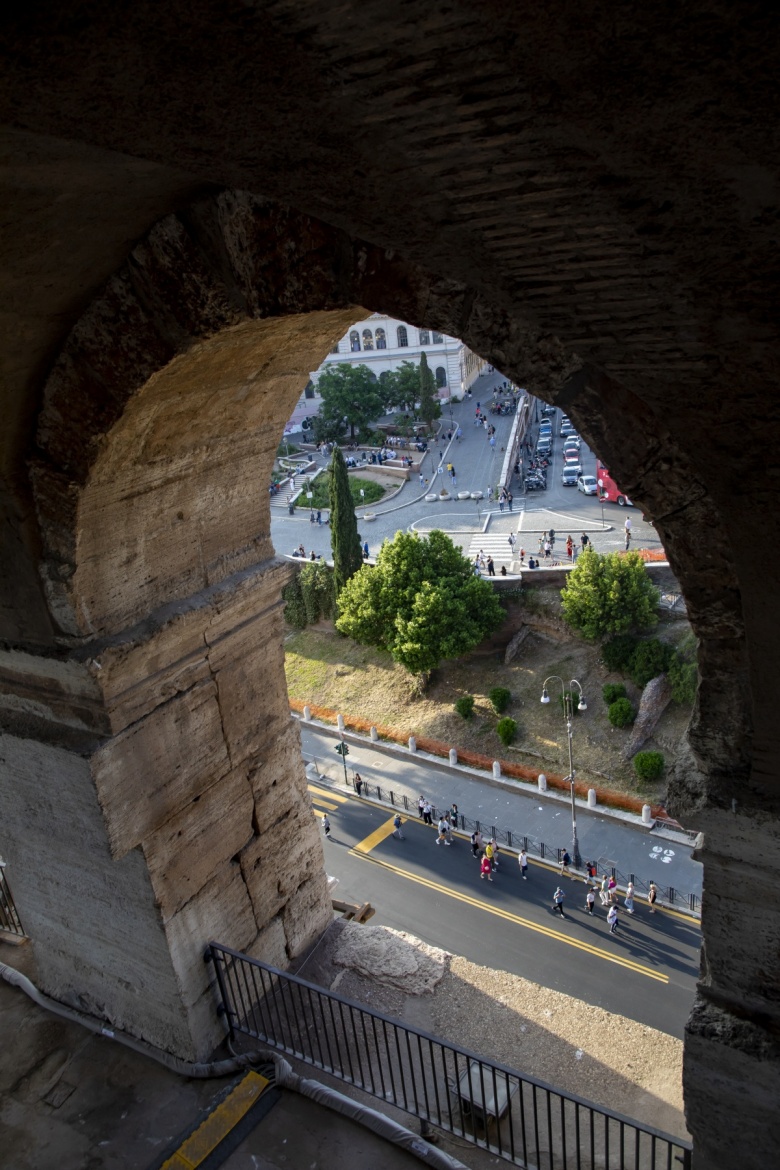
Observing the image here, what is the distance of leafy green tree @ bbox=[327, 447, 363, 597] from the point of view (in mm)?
22156

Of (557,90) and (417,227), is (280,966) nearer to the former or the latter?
(417,227)

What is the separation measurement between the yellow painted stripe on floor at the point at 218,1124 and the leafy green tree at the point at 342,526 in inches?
707

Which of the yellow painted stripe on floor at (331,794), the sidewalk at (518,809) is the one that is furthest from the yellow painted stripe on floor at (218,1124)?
the yellow painted stripe on floor at (331,794)

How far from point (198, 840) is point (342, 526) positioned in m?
17.9

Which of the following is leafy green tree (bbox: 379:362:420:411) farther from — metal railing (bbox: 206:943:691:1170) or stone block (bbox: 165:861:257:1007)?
metal railing (bbox: 206:943:691:1170)

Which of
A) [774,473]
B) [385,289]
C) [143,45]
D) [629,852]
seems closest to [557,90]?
[143,45]

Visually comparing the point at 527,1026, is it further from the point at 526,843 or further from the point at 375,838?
A: the point at 375,838

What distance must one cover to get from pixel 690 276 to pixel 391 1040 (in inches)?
195

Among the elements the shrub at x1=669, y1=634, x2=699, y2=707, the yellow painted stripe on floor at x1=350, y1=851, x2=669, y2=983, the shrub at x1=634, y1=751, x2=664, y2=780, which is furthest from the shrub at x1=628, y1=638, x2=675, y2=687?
the yellow painted stripe on floor at x1=350, y1=851, x2=669, y2=983

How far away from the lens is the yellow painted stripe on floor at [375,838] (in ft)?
54.9

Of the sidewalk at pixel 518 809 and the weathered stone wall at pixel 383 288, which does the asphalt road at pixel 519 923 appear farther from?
the weathered stone wall at pixel 383 288

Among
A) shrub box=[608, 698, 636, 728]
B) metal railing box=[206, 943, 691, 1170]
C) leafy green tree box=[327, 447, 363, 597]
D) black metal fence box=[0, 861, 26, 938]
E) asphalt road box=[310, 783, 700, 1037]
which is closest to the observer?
metal railing box=[206, 943, 691, 1170]

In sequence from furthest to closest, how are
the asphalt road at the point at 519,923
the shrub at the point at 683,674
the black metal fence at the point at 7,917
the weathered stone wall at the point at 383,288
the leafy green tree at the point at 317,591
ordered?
1. the leafy green tree at the point at 317,591
2. the shrub at the point at 683,674
3. the asphalt road at the point at 519,923
4. the black metal fence at the point at 7,917
5. the weathered stone wall at the point at 383,288

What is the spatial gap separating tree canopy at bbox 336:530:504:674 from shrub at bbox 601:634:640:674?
2.64 metres
